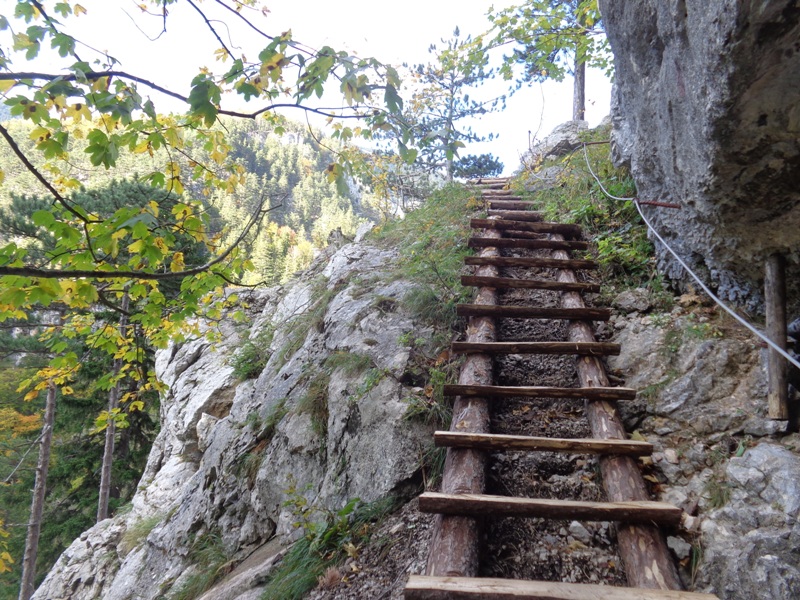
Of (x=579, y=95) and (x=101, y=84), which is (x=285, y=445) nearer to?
(x=101, y=84)

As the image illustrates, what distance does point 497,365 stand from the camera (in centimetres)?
349

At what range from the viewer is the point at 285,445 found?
4.13 metres

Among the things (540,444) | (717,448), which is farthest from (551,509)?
(717,448)

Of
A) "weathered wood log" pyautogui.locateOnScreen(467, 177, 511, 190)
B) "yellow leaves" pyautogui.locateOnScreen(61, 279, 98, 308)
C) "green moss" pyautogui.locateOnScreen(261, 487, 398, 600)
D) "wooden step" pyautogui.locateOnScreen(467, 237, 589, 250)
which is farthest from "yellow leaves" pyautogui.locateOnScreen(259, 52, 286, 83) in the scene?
"weathered wood log" pyautogui.locateOnScreen(467, 177, 511, 190)

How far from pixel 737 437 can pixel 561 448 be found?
1037mm

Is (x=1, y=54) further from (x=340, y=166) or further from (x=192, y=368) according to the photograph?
(x=192, y=368)

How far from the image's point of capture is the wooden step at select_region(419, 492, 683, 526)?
206 centimetres

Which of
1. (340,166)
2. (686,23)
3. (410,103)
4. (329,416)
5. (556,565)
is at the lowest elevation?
(556,565)

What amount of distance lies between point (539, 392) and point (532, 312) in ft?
3.30

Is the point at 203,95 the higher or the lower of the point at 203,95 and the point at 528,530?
the higher

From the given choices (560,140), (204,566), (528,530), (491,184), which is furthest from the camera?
(560,140)

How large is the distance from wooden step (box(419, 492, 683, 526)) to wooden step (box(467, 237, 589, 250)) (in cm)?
334

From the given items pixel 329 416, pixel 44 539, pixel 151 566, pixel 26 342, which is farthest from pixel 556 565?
pixel 44 539

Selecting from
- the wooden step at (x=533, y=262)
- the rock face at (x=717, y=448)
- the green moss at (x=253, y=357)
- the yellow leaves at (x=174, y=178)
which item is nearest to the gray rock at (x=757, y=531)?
the rock face at (x=717, y=448)
